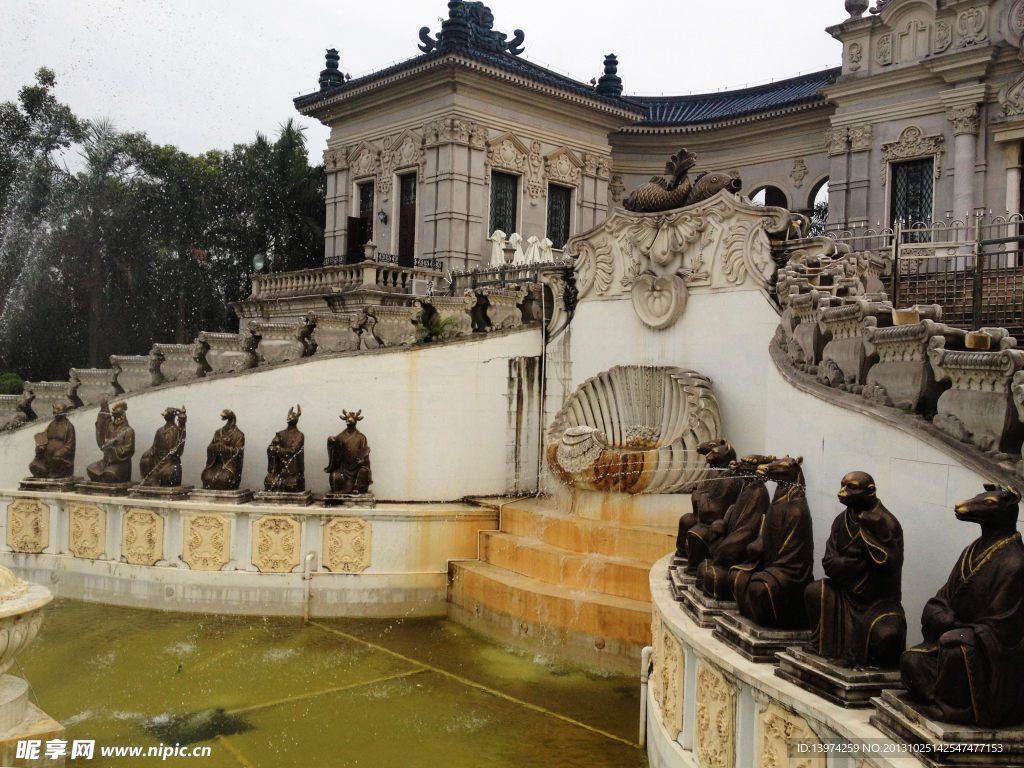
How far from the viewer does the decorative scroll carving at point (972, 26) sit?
17969 mm

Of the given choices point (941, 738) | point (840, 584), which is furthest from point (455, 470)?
point (941, 738)

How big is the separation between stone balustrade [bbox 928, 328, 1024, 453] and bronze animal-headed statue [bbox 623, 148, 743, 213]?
19.7 ft

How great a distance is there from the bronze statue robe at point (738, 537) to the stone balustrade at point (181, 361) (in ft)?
32.7

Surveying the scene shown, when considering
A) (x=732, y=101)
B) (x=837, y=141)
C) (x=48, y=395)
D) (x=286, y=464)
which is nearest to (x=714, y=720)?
(x=286, y=464)

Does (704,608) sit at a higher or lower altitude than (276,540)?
higher

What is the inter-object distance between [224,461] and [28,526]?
3313 mm

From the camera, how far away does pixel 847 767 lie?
4562mm

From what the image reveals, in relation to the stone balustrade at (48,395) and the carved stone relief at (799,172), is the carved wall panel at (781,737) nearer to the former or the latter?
the stone balustrade at (48,395)

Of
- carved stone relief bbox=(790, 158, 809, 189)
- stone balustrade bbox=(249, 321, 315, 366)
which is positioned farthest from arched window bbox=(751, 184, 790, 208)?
stone balustrade bbox=(249, 321, 315, 366)

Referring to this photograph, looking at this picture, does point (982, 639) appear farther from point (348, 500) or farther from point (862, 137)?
point (862, 137)

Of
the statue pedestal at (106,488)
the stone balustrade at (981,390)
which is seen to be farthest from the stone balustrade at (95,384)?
the stone balustrade at (981,390)

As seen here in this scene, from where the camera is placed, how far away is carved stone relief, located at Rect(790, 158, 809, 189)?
74.5 ft

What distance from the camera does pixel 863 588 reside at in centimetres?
503

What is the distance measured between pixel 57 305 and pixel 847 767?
87.9 ft
